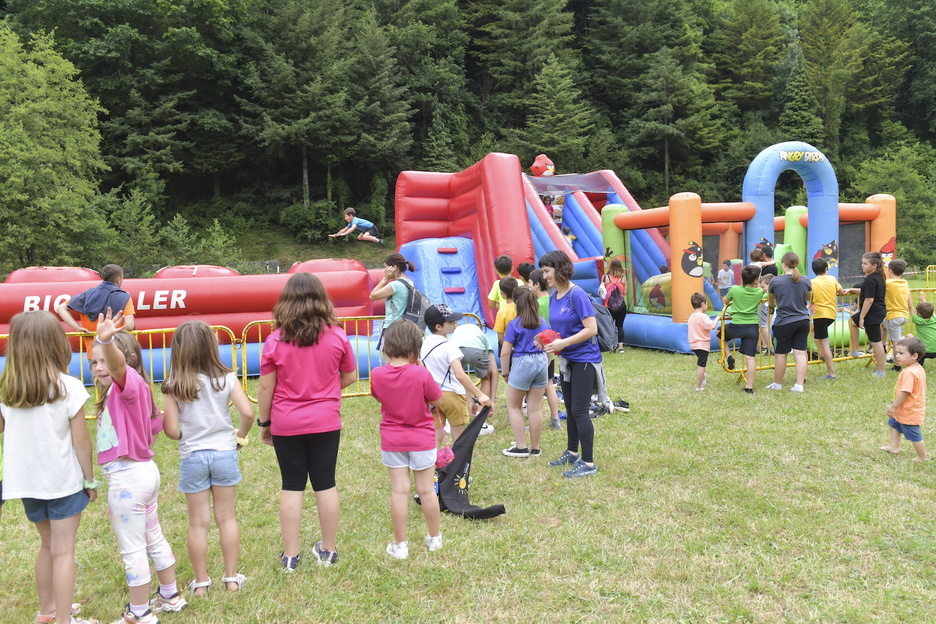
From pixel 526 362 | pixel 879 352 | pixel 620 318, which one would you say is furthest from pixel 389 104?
pixel 526 362

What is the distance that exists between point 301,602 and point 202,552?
51cm

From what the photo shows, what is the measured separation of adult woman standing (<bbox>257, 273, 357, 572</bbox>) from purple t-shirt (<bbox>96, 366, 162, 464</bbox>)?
20.8 inches

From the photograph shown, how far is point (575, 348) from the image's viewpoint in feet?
15.8

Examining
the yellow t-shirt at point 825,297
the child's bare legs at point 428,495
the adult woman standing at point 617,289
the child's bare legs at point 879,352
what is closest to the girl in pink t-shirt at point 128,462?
the child's bare legs at point 428,495

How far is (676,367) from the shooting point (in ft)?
29.4

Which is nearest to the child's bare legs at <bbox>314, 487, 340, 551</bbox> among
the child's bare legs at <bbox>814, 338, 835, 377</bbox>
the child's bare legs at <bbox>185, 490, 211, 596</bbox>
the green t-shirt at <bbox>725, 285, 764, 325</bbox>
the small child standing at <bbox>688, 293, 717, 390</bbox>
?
the child's bare legs at <bbox>185, 490, 211, 596</bbox>

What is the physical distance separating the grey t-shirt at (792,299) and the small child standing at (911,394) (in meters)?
2.34

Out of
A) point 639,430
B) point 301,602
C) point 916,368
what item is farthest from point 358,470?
point 916,368

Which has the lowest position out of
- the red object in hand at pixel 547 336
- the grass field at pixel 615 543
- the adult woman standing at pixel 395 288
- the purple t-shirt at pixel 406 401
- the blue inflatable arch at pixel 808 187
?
the grass field at pixel 615 543

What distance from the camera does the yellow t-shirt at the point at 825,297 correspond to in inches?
314

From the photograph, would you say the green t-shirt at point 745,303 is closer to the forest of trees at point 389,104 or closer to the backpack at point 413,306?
the backpack at point 413,306

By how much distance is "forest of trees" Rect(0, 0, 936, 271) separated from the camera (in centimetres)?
2338

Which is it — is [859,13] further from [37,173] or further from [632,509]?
[632,509]

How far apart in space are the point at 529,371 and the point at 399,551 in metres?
1.84
